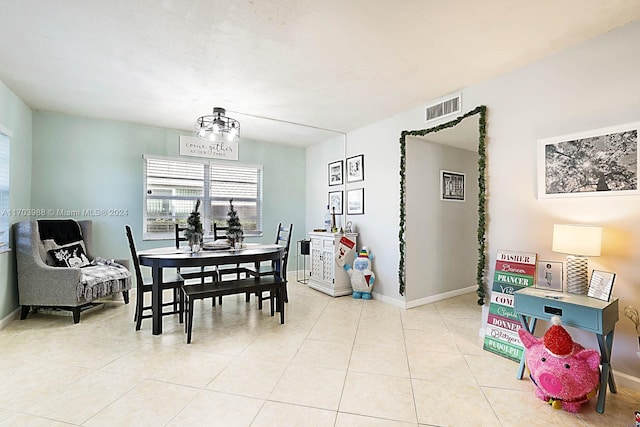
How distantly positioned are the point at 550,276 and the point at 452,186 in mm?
2290

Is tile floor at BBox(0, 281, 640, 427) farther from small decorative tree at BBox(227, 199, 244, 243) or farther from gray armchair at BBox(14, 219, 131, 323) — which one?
small decorative tree at BBox(227, 199, 244, 243)

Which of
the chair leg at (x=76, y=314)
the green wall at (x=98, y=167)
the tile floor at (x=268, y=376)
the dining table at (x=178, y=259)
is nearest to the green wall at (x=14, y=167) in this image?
the green wall at (x=98, y=167)

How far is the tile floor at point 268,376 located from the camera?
6.11 feet

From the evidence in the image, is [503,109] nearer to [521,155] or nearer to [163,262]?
[521,155]

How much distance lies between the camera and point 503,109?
9.88 feet

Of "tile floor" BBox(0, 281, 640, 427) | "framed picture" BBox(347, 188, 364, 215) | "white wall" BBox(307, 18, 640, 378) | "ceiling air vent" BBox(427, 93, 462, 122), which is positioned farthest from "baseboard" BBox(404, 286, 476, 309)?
"ceiling air vent" BBox(427, 93, 462, 122)

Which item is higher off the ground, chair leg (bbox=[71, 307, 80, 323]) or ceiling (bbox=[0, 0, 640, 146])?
ceiling (bbox=[0, 0, 640, 146])

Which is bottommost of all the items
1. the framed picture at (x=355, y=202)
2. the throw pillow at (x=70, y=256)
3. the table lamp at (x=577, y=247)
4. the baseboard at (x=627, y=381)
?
the baseboard at (x=627, y=381)

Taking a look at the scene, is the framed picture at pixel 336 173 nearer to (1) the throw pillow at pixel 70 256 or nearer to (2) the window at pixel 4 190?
(1) the throw pillow at pixel 70 256

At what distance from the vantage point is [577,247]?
87.1 inches

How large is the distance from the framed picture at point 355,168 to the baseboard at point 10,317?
180 inches

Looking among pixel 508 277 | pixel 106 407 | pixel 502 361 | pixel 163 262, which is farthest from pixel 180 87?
pixel 502 361

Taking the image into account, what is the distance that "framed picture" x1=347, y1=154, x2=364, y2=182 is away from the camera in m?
4.84

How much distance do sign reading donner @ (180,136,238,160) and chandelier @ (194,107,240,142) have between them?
1.51m
